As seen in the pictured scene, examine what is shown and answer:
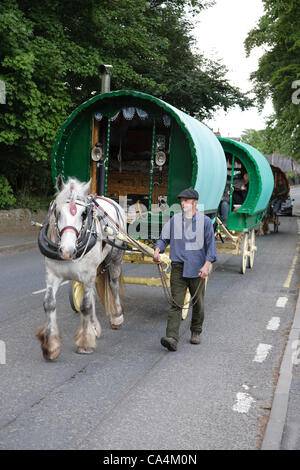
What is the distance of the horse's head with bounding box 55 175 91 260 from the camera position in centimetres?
533

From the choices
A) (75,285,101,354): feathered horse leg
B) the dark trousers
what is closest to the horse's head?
(75,285,101,354): feathered horse leg

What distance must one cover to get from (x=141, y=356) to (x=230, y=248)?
638 centimetres

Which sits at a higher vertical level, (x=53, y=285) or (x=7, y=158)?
(x=7, y=158)

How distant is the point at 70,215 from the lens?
18.2ft

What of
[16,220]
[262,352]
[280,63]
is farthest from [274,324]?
[280,63]

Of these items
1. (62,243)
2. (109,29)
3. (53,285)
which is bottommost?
(53,285)

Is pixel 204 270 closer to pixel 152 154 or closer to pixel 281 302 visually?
pixel 152 154

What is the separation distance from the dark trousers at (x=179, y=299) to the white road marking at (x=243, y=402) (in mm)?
1506

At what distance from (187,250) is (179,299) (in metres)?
0.59

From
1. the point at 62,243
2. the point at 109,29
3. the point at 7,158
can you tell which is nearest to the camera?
the point at 62,243

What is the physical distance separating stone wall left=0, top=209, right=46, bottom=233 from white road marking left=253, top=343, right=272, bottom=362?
13.5 metres
